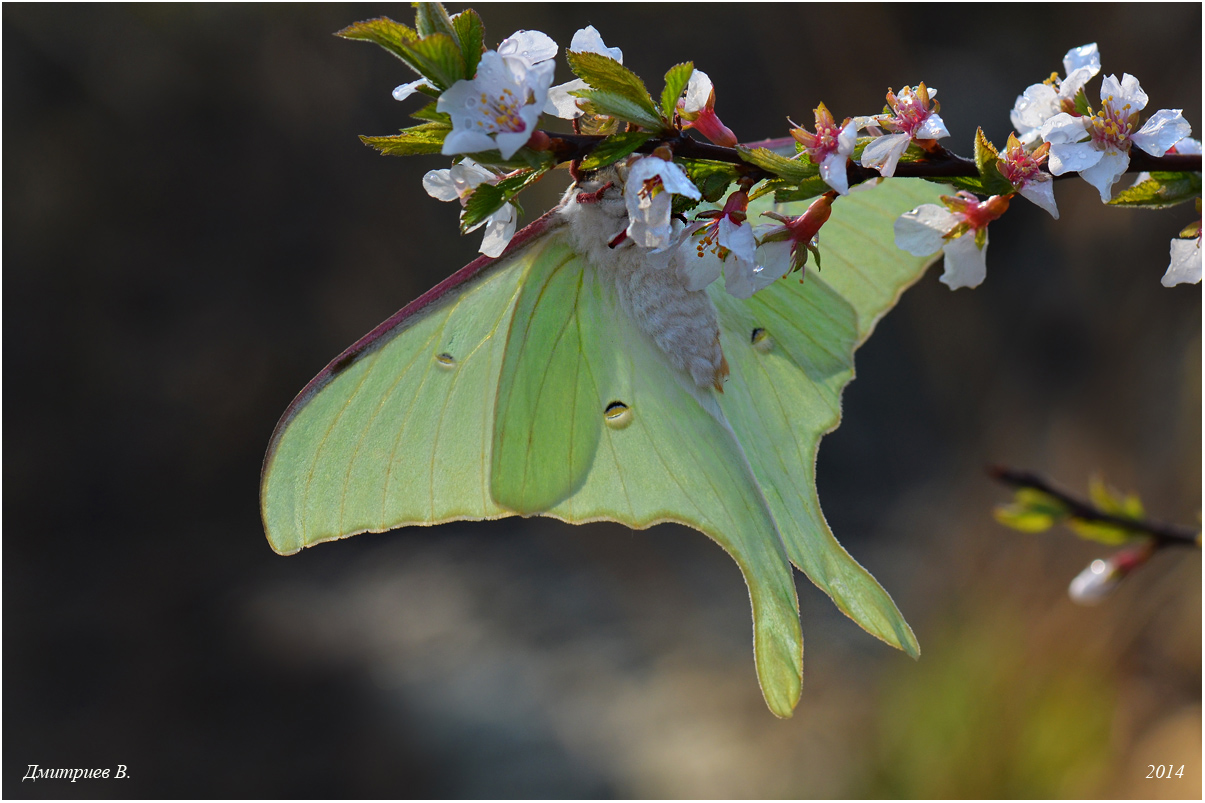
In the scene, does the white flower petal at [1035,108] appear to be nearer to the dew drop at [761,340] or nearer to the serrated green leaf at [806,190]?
the serrated green leaf at [806,190]

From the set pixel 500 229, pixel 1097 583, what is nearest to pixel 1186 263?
pixel 500 229

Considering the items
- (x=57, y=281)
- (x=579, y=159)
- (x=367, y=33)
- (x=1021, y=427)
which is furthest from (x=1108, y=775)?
(x=57, y=281)

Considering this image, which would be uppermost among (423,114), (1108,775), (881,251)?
(423,114)

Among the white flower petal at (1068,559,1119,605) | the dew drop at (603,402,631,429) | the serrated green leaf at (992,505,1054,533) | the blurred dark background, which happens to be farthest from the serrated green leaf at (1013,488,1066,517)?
the blurred dark background

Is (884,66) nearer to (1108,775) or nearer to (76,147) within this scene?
(1108,775)

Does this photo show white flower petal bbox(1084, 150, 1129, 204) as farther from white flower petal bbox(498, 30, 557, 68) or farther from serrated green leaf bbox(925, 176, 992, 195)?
white flower petal bbox(498, 30, 557, 68)

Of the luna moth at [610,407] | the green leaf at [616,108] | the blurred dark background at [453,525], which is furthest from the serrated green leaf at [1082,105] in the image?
the blurred dark background at [453,525]

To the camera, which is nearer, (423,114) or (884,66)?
(423,114)
